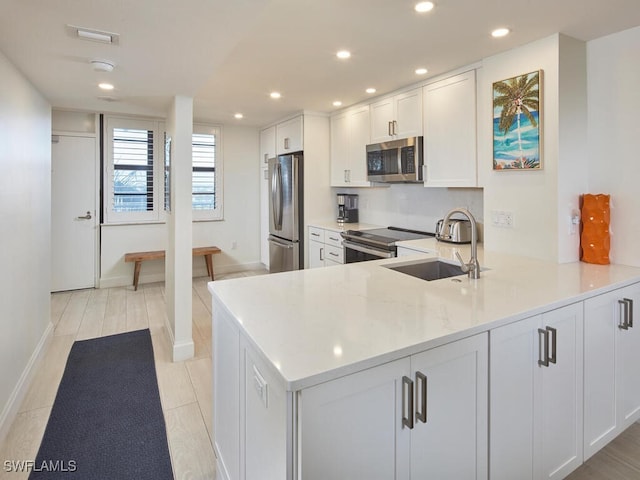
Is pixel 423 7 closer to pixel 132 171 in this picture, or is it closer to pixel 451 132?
pixel 451 132

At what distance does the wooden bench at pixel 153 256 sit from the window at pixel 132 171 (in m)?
0.50

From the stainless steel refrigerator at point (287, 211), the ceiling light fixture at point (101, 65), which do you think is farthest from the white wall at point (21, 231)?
the stainless steel refrigerator at point (287, 211)

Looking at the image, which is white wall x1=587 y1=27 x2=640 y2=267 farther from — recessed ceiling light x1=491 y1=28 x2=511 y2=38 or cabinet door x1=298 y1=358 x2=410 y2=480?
cabinet door x1=298 y1=358 x2=410 y2=480

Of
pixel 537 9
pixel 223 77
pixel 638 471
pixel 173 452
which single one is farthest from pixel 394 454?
pixel 223 77

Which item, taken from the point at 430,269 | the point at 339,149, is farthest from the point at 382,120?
the point at 430,269

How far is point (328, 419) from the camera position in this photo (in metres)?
1.00

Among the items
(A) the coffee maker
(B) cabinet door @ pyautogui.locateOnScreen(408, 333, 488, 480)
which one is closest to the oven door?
(A) the coffee maker

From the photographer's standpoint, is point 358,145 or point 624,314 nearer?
point 624,314

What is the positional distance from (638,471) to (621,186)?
1.59 m

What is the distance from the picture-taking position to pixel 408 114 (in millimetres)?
3514

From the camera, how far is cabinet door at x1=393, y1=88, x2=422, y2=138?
3.39 meters

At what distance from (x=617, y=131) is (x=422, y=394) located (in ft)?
7.42

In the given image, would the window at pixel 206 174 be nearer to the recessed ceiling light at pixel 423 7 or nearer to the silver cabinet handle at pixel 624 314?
the recessed ceiling light at pixel 423 7

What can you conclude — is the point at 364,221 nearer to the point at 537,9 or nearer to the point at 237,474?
the point at 537,9
